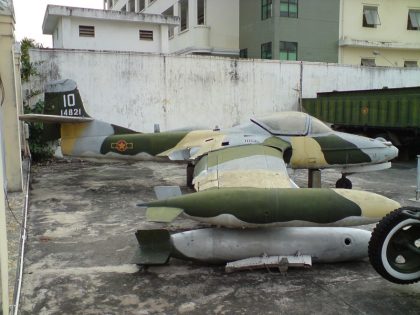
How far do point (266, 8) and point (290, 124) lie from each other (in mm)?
20547

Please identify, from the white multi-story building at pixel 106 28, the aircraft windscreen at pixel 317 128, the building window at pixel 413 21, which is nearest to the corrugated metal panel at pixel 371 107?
the aircraft windscreen at pixel 317 128

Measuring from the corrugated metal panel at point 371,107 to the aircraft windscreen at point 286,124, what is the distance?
7082 mm

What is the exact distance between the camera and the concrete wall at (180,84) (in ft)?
49.5

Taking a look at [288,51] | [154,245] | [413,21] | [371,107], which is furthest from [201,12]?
[154,245]

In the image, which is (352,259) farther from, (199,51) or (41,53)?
(199,51)

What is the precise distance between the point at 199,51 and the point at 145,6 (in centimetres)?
1183

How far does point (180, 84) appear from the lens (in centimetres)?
1645

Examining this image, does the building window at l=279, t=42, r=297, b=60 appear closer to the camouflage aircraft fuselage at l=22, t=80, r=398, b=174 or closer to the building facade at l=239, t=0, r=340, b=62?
the building facade at l=239, t=0, r=340, b=62

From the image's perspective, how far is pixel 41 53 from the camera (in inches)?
566

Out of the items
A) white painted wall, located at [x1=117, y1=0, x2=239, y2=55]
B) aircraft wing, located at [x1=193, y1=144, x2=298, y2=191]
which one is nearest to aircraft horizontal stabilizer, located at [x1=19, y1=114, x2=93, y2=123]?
aircraft wing, located at [x1=193, y1=144, x2=298, y2=191]

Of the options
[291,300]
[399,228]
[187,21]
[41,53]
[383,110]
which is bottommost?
→ [291,300]

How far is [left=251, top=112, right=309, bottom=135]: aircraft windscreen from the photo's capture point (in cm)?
837

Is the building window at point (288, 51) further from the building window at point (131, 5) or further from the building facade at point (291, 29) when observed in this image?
the building window at point (131, 5)

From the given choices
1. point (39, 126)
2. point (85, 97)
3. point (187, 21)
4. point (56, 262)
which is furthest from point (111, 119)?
point (187, 21)
